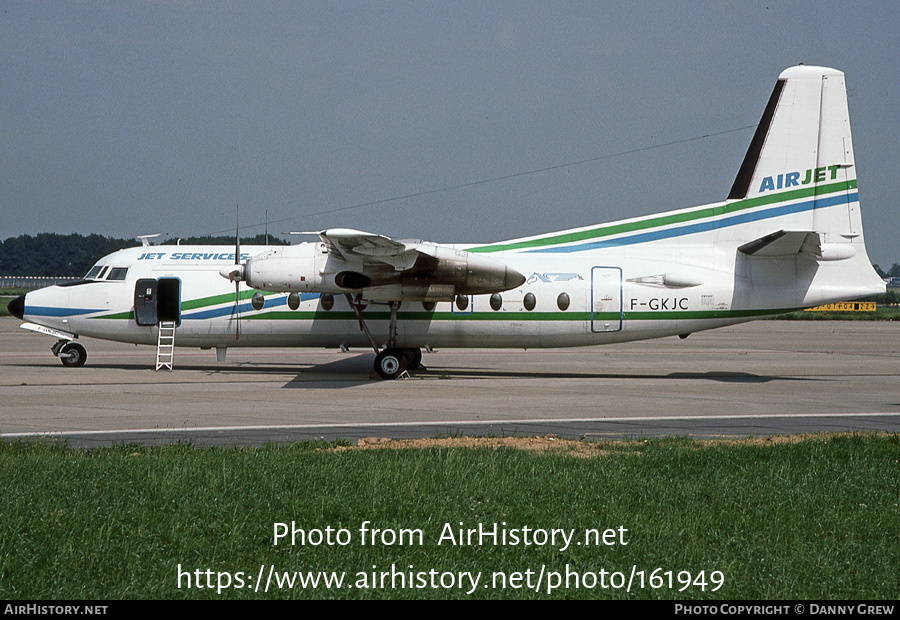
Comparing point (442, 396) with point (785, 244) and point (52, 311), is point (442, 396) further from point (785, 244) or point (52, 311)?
point (52, 311)

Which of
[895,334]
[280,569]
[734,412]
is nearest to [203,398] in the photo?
[734,412]

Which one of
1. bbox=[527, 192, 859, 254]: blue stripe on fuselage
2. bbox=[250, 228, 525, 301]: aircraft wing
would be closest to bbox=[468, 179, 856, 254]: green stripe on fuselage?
bbox=[527, 192, 859, 254]: blue stripe on fuselage

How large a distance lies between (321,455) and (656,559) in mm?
4945

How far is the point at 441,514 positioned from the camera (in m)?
7.75

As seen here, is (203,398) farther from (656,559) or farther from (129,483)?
(656,559)

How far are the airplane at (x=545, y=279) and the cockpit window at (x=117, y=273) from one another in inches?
1.3

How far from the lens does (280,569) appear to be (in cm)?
635

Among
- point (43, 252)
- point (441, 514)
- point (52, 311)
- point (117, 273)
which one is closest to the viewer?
point (441, 514)

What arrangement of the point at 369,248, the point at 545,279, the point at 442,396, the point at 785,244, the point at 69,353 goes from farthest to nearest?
the point at 69,353 → the point at 545,279 → the point at 785,244 → the point at 369,248 → the point at 442,396

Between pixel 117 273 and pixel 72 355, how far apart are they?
277cm

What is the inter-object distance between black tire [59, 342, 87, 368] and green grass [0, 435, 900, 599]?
14785 mm

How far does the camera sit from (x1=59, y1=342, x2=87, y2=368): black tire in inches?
963

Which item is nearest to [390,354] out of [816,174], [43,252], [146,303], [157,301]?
[157,301]

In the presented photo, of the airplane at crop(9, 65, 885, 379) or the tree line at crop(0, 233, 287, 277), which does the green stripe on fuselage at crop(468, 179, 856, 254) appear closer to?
the airplane at crop(9, 65, 885, 379)
